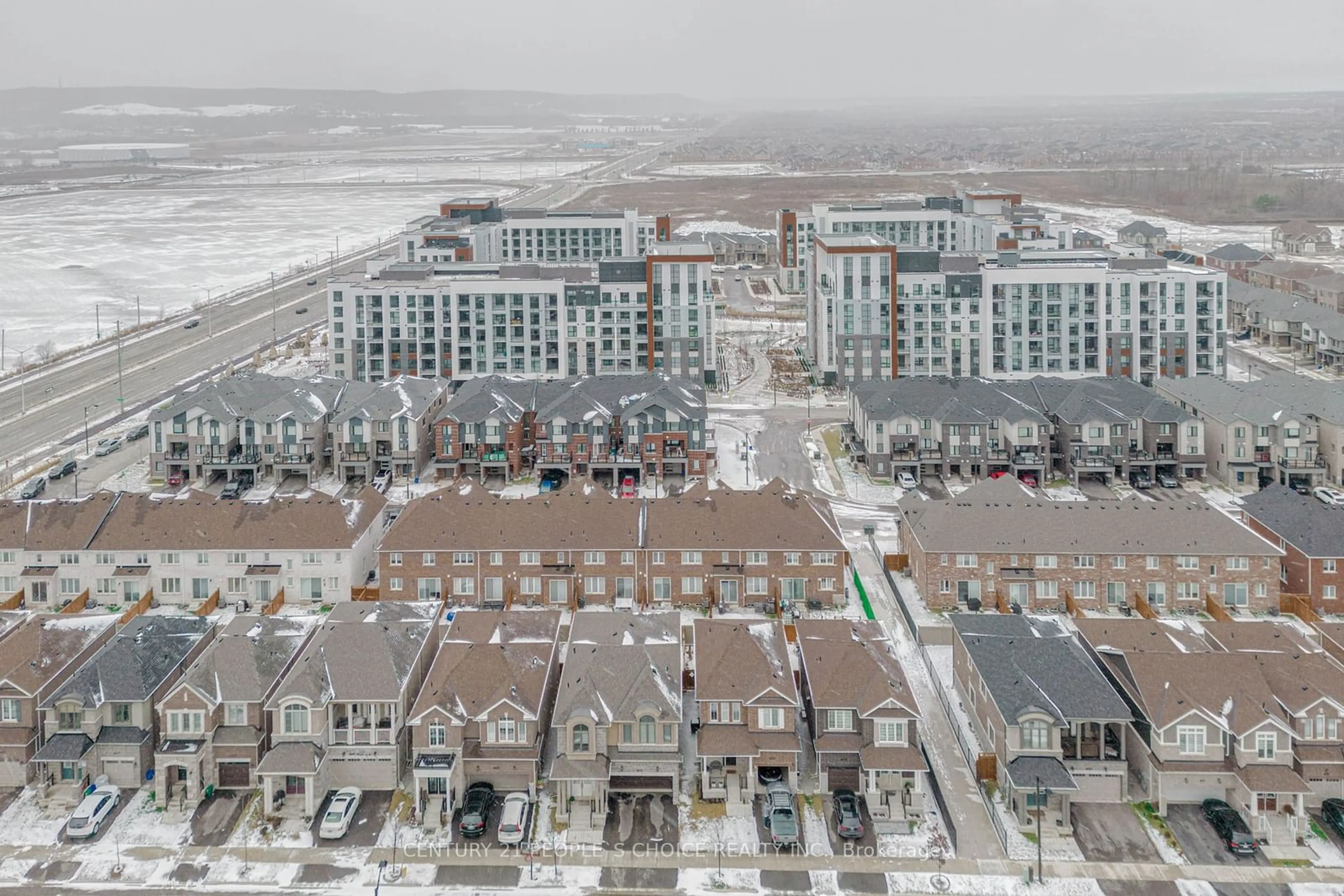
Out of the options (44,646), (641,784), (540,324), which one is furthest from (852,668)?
(540,324)

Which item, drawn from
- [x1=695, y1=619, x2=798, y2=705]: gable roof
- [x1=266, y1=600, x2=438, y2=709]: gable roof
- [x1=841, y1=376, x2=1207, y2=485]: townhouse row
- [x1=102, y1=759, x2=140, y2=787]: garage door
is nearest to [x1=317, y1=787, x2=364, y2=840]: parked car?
[x1=266, y1=600, x2=438, y2=709]: gable roof

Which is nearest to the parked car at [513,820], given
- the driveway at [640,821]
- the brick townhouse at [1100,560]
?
the driveway at [640,821]

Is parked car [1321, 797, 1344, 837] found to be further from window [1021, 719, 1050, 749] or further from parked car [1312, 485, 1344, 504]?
parked car [1312, 485, 1344, 504]

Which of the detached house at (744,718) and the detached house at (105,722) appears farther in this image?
the detached house at (105,722)

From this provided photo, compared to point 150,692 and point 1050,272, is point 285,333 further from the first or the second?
point 150,692

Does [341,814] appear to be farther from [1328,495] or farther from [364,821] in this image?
[1328,495]

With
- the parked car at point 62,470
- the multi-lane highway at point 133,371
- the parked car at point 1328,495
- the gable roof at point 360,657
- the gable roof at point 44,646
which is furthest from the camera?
→ the multi-lane highway at point 133,371

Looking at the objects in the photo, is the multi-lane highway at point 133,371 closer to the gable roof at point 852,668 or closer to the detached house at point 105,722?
the detached house at point 105,722

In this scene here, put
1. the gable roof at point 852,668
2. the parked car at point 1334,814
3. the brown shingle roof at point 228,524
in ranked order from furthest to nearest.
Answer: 1. the brown shingle roof at point 228,524
2. the gable roof at point 852,668
3. the parked car at point 1334,814

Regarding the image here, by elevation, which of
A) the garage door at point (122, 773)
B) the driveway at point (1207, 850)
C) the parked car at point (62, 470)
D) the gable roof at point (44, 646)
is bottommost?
the driveway at point (1207, 850)
